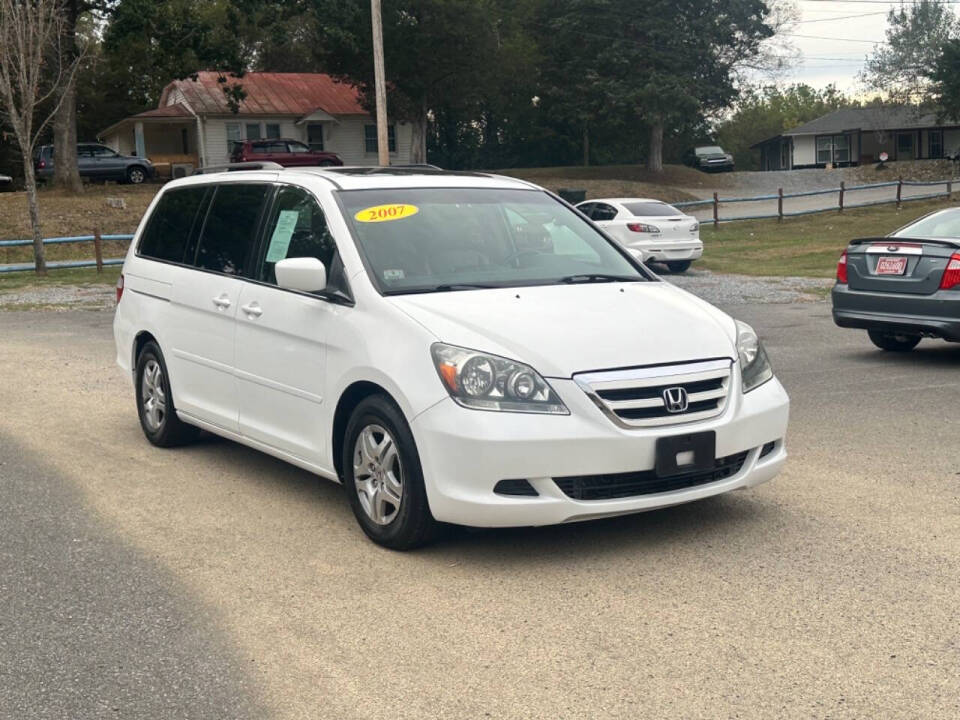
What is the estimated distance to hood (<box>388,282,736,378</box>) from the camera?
17.9 feet

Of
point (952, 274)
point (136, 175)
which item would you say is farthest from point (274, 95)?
point (952, 274)

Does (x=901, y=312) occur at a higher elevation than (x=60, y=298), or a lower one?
higher

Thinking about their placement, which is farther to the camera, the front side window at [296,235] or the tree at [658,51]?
the tree at [658,51]

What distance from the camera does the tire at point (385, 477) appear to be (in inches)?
217

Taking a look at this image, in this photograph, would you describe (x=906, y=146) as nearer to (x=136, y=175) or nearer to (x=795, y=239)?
(x=795, y=239)

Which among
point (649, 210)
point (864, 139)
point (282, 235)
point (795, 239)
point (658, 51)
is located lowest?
point (795, 239)

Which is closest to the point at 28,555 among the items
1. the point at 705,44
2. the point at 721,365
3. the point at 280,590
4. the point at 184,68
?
the point at 280,590

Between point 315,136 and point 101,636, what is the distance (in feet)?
190

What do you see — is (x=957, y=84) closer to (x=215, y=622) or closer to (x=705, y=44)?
(x=705, y=44)

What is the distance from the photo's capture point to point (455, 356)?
17.9ft

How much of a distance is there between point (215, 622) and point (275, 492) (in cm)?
217

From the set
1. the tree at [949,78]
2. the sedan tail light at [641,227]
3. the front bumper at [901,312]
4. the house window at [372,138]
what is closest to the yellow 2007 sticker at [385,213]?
the front bumper at [901,312]

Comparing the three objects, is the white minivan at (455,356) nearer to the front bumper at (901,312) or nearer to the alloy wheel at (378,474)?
the alloy wheel at (378,474)

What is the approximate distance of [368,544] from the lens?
588 centimetres
